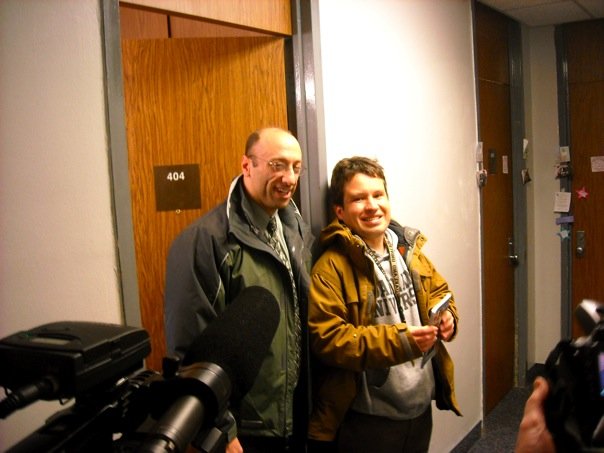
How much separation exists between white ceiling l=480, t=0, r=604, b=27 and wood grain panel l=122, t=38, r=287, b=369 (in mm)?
1848

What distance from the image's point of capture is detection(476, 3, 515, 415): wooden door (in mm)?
3262

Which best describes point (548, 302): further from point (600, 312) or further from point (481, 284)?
point (600, 312)

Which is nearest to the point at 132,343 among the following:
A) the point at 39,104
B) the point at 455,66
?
the point at 39,104

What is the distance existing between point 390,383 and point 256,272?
0.61 m

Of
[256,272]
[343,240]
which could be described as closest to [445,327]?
[343,240]

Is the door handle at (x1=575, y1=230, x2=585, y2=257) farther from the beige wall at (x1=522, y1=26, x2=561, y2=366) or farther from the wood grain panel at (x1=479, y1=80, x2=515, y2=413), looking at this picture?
the wood grain panel at (x1=479, y1=80, x2=515, y2=413)

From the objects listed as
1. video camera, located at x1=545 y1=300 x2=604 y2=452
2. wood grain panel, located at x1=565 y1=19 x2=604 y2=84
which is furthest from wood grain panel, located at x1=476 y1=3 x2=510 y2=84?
video camera, located at x1=545 y1=300 x2=604 y2=452

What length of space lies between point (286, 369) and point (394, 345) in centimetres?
33

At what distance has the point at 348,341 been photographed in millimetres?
1629

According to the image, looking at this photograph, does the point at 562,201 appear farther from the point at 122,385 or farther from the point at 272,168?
the point at 122,385

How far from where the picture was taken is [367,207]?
71.1 inches

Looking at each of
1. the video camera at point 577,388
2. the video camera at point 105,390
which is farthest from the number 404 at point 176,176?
the video camera at point 577,388

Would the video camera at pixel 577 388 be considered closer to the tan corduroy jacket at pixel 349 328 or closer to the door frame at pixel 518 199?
the tan corduroy jacket at pixel 349 328

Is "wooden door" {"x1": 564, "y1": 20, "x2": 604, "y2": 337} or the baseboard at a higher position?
"wooden door" {"x1": 564, "y1": 20, "x2": 604, "y2": 337}
